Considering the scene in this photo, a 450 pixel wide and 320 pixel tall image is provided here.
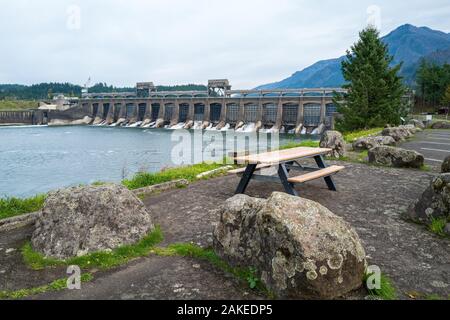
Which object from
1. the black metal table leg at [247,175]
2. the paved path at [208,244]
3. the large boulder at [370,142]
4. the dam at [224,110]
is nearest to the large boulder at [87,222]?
the paved path at [208,244]

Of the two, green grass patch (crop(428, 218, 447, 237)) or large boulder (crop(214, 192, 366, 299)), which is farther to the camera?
green grass patch (crop(428, 218, 447, 237))

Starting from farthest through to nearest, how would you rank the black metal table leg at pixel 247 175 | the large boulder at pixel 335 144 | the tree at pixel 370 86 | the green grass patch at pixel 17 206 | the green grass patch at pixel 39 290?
the tree at pixel 370 86
the large boulder at pixel 335 144
the black metal table leg at pixel 247 175
the green grass patch at pixel 17 206
the green grass patch at pixel 39 290

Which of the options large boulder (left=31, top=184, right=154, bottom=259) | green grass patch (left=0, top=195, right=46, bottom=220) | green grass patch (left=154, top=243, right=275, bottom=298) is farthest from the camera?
green grass patch (left=0, top=195, right=46, bottom=220)

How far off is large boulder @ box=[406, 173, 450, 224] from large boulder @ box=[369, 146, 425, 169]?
617cm

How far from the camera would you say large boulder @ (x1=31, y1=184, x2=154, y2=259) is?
536 centimetres

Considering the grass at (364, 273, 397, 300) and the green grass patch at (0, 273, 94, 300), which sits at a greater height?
the grass at (364, 273, 397, 300)

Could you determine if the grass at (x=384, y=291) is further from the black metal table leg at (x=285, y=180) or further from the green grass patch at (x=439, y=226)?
the black metal table leg at (x=285, y=180)

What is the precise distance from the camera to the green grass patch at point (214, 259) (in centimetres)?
432

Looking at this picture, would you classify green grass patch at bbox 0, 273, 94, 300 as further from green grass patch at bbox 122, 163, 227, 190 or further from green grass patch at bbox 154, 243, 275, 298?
green grass patch at bbox 122, 163, 227, 190

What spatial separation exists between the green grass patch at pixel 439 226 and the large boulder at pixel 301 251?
2.65 meters

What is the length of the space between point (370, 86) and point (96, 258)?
27724mm

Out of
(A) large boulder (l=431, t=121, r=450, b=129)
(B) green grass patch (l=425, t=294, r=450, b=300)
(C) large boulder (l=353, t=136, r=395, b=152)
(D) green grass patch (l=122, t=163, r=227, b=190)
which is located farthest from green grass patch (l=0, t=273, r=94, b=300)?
(A) large boulder (l=431, t=121, r=450, b=129)

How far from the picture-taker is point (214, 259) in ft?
16.8
